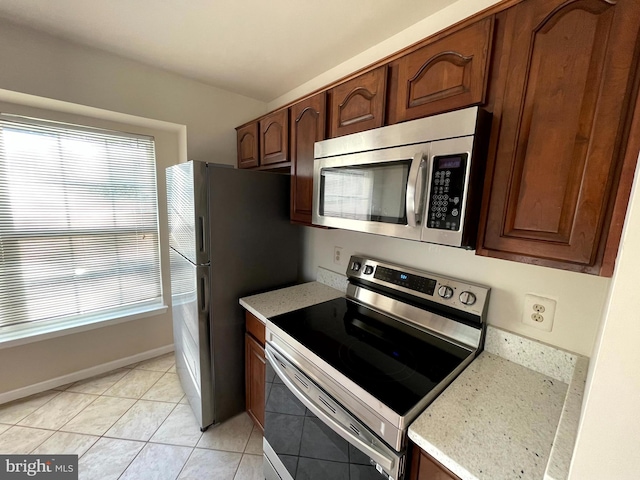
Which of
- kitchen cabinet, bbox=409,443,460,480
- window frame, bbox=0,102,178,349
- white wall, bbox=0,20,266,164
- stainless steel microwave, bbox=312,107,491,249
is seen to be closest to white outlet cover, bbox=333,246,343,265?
stainless steel microwave, bbox=312,107,491,249

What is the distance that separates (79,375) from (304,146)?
2.54 m

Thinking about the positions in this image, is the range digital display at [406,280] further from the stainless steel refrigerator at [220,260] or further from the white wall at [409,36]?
the white wall at [409,36]

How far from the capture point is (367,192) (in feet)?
3.80

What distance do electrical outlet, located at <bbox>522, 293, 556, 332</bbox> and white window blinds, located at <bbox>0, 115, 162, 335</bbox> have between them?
268 cm

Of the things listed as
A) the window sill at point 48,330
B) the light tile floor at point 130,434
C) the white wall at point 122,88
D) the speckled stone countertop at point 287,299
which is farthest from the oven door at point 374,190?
the window sill at point 48,330

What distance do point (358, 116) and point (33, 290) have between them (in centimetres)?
257

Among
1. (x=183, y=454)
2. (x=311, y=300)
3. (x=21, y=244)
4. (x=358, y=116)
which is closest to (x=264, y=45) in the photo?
(x=358, y=116)

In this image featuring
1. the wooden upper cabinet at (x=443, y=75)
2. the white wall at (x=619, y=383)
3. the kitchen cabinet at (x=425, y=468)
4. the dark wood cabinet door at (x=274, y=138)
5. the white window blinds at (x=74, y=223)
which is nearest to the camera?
the white wall at (x=619, y=383)

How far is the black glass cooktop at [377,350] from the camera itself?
906 mm

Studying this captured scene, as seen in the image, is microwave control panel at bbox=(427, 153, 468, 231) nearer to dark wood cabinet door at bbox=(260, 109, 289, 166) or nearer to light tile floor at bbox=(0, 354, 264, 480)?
dark wood cabinet door at bbox=(260, 109, 289, 166)

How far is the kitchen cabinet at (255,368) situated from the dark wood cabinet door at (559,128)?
1.29 metres

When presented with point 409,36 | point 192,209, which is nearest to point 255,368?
point 192,209

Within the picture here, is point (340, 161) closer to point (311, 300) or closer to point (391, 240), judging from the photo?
point (391, 240)

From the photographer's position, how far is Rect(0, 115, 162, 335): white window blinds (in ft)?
6.05
